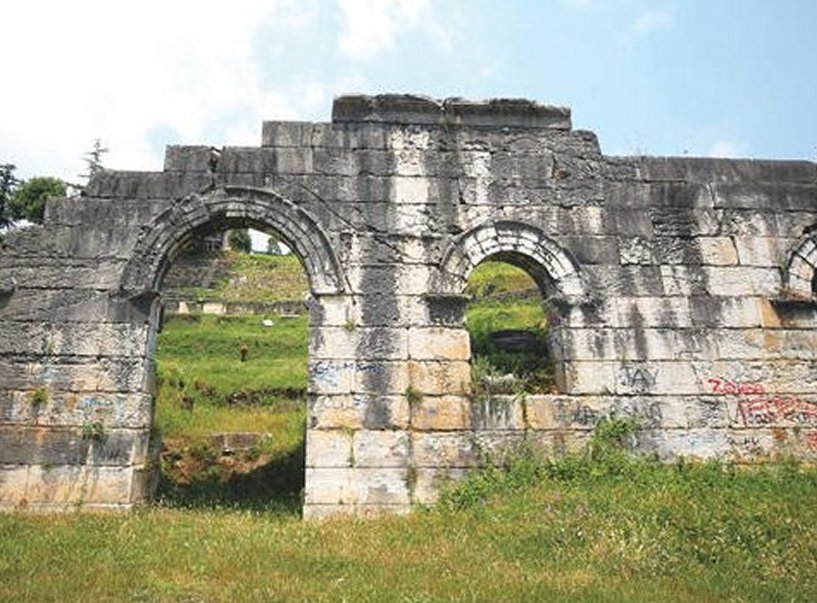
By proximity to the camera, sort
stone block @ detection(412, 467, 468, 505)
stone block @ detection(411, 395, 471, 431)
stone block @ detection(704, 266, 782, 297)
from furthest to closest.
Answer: stone block @ detection(704, 266, 782, 297)
stone block @ detection(411, 395, 471, 431)
stone block @ detection(412, 467, 468, 505)

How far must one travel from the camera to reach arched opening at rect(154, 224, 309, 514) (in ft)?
31.6

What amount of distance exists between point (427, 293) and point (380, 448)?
6.99 feet

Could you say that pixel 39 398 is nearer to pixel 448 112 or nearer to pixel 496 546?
pixel 496 546

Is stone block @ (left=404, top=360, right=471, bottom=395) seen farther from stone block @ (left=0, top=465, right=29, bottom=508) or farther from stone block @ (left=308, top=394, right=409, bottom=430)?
stone block @ (left=0, top=465, right=29, bottom=508)

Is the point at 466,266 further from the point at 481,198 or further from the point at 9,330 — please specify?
the point at 9,330

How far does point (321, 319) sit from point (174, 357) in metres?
9.95

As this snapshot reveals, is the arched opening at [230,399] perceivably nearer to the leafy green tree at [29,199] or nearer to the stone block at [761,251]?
the stone block at [761,251]

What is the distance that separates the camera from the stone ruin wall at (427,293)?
307 inches

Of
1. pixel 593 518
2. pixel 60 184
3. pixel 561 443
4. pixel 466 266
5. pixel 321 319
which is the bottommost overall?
pixel 593 518

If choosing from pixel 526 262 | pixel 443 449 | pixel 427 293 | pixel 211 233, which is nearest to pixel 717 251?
pixel 526 262

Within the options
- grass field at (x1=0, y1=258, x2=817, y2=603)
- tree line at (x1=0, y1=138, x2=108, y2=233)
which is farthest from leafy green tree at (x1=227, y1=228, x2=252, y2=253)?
grass field at (x1=0, y1=258, x2=817, y2=603)

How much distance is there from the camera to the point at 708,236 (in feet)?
30.5

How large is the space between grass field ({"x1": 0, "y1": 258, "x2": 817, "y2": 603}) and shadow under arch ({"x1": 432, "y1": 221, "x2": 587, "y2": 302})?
4.51ft

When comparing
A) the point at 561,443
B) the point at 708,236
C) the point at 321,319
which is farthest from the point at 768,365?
the point at 321,319
